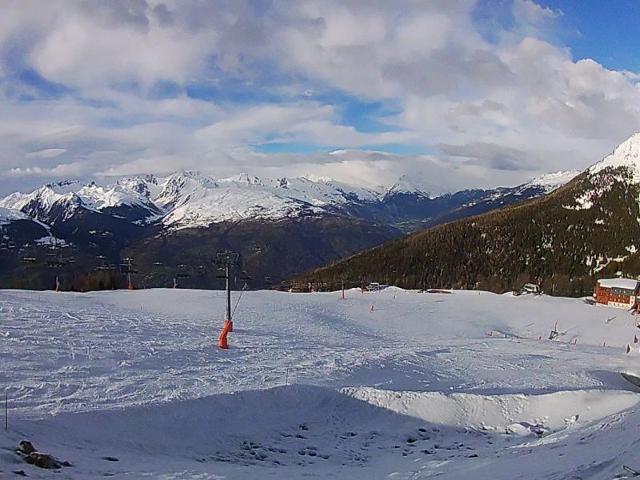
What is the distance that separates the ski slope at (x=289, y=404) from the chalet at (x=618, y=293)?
61747 millimetres

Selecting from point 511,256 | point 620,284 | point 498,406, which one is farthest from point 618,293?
point 498,406

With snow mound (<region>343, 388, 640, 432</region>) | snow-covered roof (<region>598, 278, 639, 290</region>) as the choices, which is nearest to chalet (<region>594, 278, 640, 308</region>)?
snow-covered roof (<region>598, 278, 639, 290</region>)

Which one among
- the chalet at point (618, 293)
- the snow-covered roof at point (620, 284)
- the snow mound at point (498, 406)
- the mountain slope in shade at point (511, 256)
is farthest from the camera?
the mountain slope in shade at point (511, 256)

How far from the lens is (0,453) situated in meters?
12.0

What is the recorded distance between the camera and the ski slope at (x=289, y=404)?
14164 mm

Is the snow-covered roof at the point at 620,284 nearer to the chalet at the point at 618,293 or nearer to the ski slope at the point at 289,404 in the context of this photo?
the chalet at the point at 618,293

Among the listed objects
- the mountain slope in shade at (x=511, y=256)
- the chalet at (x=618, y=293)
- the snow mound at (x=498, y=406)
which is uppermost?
the mountain slope in shade at (x=511, y=256)

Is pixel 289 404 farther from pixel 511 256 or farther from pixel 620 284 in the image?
pixel 511 256

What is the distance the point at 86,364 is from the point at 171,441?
777 cm

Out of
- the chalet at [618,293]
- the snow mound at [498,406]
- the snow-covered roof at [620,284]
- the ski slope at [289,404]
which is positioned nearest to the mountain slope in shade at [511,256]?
the snow-covered roof at [620,284]

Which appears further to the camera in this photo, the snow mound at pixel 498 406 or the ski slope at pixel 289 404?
the snow mound at pixel 498 406

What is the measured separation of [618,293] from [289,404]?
92129 millimetres

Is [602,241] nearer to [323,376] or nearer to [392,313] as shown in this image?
[392,313]

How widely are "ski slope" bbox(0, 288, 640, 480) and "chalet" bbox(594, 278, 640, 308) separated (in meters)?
61.7
